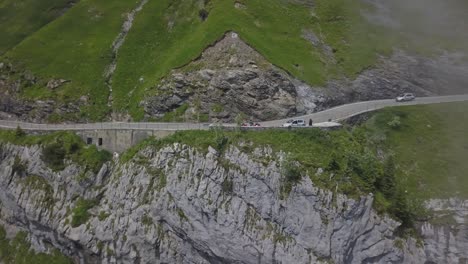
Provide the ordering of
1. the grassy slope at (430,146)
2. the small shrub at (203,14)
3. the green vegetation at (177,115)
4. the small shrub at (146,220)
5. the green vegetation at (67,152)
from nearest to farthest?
the small shrub at (146,220) < the grassy slope at (430,146) < the green vegetation at (67,152) < the green vegetation at (177,115) < the small shrub at (203,14)

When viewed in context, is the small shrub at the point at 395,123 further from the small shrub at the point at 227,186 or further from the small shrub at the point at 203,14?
the small shrub at the point at 203,14

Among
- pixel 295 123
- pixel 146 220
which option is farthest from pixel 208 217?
pixel 295 123

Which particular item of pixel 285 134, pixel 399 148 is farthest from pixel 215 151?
pixel 399 148

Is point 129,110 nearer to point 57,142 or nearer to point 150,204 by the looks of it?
point 57,142

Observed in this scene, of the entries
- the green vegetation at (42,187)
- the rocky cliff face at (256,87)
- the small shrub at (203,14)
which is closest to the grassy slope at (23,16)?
the small shrub at (203,14)

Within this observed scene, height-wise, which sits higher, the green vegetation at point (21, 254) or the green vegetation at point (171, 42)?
the green vegetation at point (171, 42)

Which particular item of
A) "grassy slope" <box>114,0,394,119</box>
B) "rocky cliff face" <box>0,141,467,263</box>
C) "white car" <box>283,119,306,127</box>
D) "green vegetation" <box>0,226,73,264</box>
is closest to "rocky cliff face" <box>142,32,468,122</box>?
"grassy slope" <box>114,0,394,119</box>
